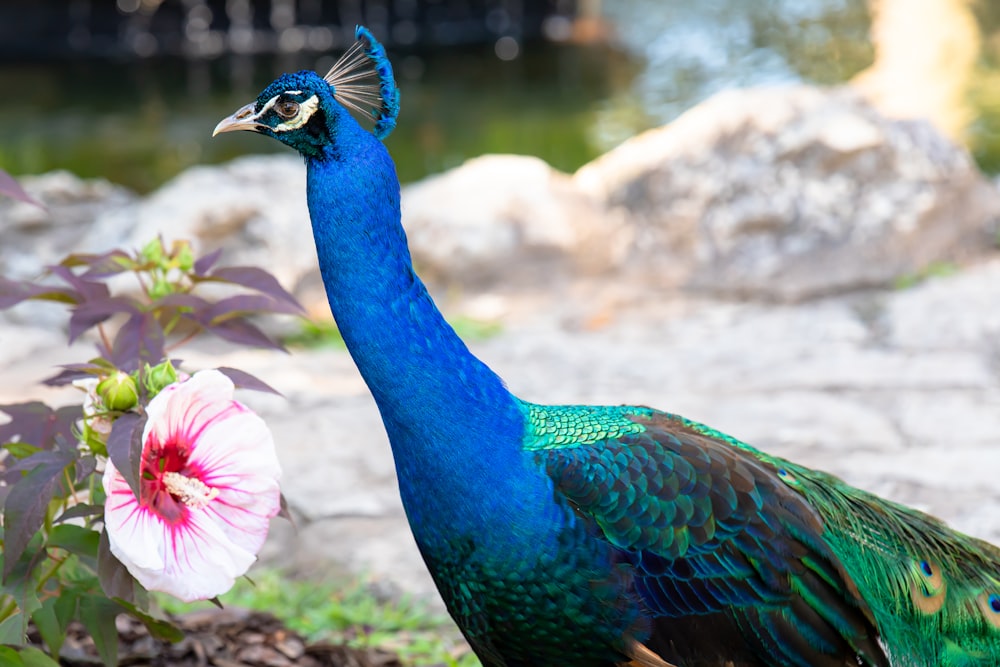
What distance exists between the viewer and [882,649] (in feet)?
6.95

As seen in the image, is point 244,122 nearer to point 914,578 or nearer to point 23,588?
point 23,588

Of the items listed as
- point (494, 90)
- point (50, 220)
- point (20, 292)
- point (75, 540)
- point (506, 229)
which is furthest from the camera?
point (494, 90)

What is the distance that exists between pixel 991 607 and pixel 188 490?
1473mm

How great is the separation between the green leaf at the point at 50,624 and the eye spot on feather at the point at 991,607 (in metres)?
1.67

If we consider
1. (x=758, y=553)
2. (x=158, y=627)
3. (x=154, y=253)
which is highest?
(x=154, y=253)

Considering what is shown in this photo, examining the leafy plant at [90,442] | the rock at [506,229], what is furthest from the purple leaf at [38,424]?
the rock at [506,229]

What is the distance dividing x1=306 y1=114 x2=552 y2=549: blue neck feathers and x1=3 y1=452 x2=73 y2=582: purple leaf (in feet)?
1.75

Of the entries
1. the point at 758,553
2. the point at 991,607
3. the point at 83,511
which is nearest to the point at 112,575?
the point at 83,511

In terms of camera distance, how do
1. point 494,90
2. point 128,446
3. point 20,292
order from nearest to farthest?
point 128,446
point 20,292
point 494,90

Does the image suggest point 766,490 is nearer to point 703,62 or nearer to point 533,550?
point 533,550

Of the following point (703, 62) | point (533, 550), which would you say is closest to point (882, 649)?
point (533, 550)

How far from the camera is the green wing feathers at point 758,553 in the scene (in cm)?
205

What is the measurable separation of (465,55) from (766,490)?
12231 millimetres

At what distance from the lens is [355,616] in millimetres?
3008
